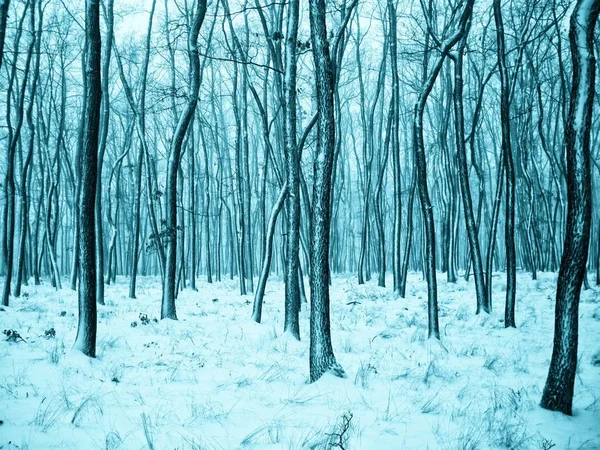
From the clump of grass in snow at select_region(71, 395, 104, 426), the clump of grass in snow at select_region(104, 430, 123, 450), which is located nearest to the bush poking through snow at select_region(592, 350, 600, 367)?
the clump of grass in snow at select_region(104, 430, 123, 450)

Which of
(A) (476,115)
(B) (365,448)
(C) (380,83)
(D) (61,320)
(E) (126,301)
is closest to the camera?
(B) (365,448)

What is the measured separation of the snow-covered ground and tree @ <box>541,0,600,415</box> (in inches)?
18.4

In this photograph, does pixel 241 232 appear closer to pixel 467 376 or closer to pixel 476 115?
pixel 476 115

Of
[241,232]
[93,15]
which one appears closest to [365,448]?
[93,15]

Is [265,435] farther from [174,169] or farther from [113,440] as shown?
[174,169]

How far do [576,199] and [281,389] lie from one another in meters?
3.49

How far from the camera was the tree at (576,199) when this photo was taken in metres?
3.30

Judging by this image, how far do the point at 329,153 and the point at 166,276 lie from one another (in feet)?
17.9

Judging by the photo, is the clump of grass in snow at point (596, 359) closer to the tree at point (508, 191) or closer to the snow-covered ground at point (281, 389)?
the snow-covered ground at point (281, 389)

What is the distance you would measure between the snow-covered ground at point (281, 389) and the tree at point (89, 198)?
40 cm

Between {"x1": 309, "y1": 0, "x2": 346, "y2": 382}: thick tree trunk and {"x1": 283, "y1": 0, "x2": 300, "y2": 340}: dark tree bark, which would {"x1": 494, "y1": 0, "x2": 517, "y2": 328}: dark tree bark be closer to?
{"x1": 283, "y1": 0, "x2": 300, "y2": 340}: dark tree bark

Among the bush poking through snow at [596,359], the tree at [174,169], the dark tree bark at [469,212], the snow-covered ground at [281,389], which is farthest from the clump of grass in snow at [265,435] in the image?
the dark tree bark at [469,212]

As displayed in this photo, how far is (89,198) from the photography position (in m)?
5.17

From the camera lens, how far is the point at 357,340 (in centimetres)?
666
